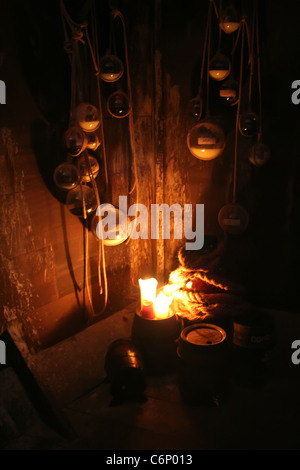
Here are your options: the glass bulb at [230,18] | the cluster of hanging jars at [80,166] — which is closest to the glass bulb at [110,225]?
the cluster of hanging jars at [80,166]

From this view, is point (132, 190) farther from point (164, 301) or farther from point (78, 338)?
point (78, 338)

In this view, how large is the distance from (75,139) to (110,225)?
0.80 meters

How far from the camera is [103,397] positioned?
3.70m

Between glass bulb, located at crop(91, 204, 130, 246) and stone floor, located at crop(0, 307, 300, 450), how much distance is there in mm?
1141

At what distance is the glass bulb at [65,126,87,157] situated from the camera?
3244 millimetres

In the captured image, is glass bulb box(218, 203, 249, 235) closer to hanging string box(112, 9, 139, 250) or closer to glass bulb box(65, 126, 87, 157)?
hanging string box(112, 9, 139, 250)

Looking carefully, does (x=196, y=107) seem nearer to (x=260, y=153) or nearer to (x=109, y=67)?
(x=260, y=153)

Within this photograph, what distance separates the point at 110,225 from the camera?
11.8 feet

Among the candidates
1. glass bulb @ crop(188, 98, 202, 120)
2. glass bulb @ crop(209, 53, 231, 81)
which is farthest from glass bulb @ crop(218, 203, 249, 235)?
glass bulb @ crop(209, 53, 231, 81)

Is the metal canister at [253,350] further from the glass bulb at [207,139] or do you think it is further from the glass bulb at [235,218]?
the glass bulb at [207,139]

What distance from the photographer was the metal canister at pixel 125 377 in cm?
361

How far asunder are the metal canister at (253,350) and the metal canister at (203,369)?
0.88ft

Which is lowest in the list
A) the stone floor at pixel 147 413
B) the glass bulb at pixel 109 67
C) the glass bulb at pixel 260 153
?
the stone floor at pixel 147 413

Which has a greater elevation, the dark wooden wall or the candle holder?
the dark wooden wall
